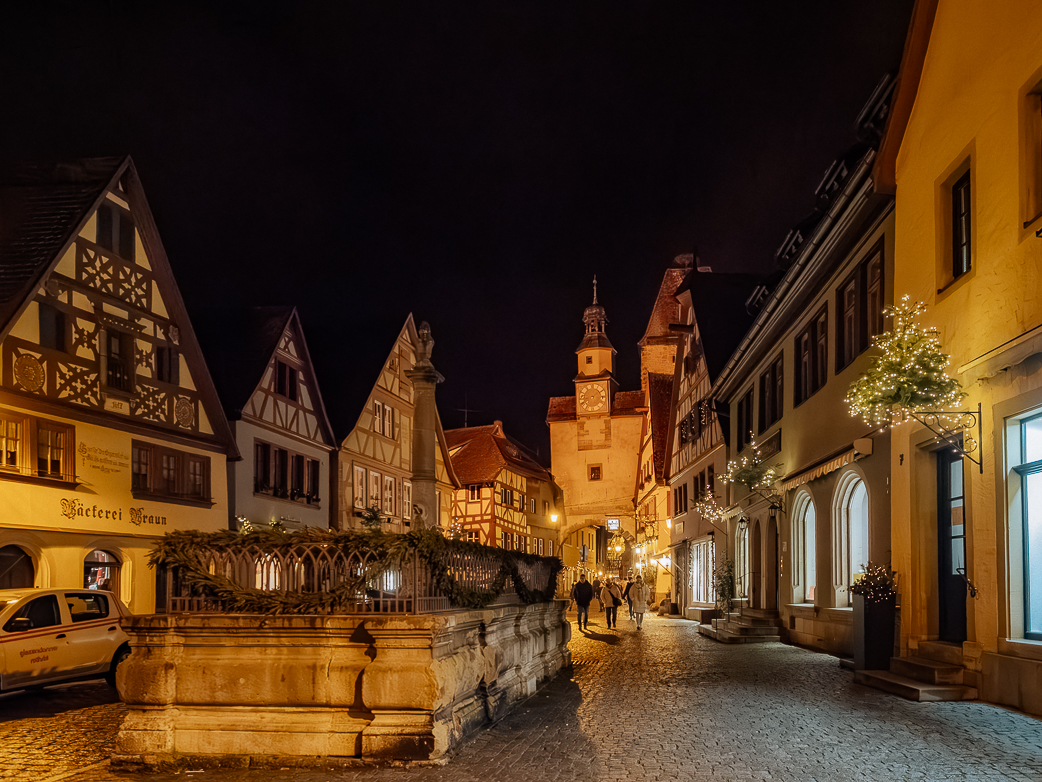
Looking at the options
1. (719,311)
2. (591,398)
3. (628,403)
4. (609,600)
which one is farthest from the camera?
(591,398)

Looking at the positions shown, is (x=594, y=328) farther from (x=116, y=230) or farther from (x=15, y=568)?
(x=15, y=568)

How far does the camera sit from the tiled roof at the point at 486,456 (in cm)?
5825

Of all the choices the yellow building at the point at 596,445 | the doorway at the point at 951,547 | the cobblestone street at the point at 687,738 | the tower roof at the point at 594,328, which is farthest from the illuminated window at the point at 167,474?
the tower roof at the point at 594,328

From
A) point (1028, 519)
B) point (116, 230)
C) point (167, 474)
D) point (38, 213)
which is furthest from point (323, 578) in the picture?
point (116, 230)

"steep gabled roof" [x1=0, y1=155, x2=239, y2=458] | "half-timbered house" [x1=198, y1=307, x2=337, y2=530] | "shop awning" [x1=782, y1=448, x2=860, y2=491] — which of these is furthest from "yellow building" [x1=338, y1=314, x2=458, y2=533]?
"shop awning" [x1=782, y1=448, x2=860, y2=491]

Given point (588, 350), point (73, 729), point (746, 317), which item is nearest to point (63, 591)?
point (73, 729)

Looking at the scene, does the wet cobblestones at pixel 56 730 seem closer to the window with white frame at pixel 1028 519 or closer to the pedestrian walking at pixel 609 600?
the window with white frame at pixel 1028 519

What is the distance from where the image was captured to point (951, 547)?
518 inches

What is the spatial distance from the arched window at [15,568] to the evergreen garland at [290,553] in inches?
457

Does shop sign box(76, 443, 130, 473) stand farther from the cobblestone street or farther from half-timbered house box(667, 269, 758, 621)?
half-timbered house box(667, 269, 758, 621)

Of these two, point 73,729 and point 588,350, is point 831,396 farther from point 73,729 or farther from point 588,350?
point 588,350

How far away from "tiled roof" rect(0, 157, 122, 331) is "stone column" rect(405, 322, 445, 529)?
25.9 feet

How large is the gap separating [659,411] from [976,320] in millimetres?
38660

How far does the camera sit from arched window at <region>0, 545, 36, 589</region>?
18.8 metres
